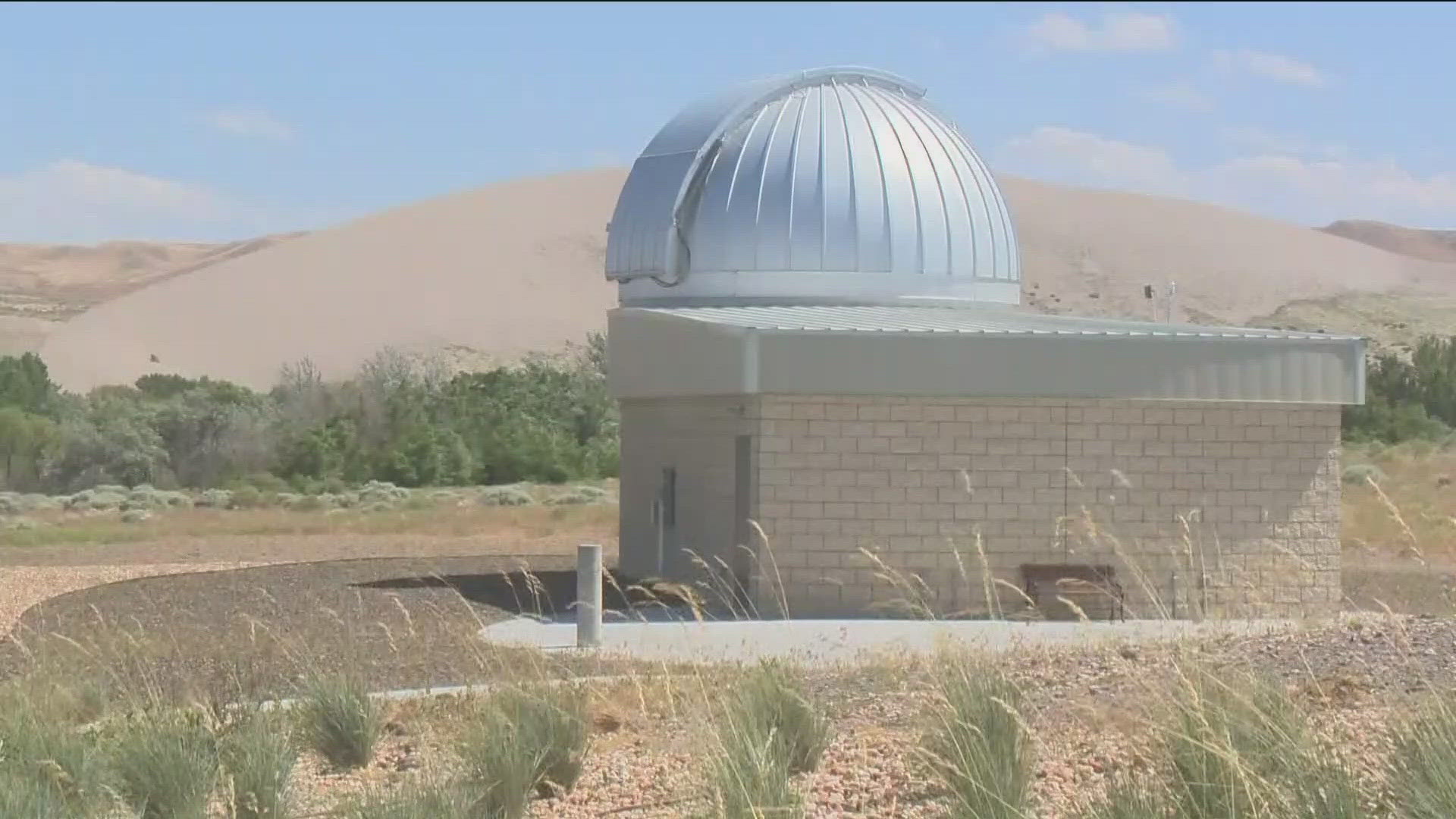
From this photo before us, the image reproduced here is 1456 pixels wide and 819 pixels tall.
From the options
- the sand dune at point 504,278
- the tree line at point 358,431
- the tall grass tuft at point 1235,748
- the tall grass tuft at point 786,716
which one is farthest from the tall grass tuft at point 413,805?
the sand dune at point 504,278

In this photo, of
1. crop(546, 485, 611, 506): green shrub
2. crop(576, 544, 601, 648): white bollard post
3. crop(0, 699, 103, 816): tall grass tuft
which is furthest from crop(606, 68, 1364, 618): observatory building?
crop(546, 485, 611, 506): green shrub

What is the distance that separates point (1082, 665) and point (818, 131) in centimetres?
1287

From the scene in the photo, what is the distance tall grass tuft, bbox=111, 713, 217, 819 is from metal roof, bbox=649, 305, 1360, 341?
34.3ft

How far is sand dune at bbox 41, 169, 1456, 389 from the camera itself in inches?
3834

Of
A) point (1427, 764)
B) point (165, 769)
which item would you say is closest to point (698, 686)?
point (165, 769)

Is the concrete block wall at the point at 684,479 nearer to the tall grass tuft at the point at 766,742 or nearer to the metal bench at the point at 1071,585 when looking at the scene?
the metal bench at the point at 1071,585

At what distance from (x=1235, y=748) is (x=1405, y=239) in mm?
109683

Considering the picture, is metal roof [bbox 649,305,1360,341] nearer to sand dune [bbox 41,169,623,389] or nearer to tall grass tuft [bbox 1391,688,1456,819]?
tall grass tuft [bbox 1391,688,1456,819]

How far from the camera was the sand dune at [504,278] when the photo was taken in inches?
3834

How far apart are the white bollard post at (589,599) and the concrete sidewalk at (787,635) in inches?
4.8

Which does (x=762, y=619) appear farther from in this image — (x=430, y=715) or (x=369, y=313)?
(x=369, y=313)

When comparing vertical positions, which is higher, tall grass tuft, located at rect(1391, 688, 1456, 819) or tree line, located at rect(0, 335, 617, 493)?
tall grass tuft, located at rect(1391, 688, 1456, 819)

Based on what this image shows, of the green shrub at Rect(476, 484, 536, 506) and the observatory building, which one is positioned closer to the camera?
the observatory building

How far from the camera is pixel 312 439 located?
48219 mm
